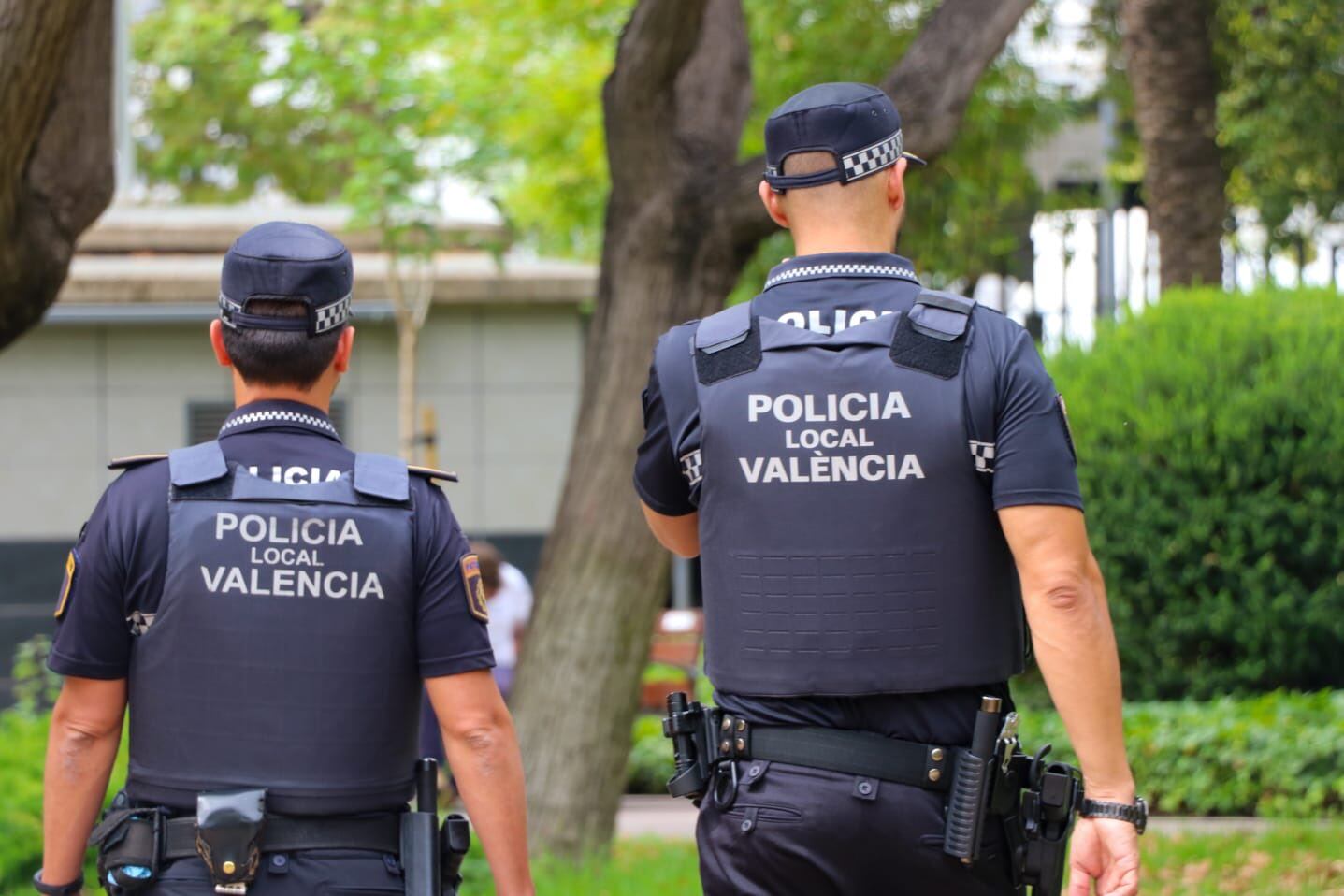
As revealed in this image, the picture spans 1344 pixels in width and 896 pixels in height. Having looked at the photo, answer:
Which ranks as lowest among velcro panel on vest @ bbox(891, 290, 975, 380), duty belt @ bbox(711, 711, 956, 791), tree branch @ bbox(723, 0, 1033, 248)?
duty belt @ bbox(711, 711, 956, 791)

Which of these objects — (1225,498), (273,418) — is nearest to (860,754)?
(273,418)

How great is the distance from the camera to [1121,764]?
271 cm

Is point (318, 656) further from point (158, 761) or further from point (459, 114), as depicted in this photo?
point (459, 114)

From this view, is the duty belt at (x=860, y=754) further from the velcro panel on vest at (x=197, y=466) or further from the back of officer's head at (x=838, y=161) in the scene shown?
the velcro panel on vest at (x=197, y=466)

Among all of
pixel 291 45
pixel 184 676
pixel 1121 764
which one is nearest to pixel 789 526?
pixel 1121 764

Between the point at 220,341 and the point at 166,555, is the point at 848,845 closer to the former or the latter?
the point at 166,555

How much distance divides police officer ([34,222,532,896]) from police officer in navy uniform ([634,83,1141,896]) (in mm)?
467

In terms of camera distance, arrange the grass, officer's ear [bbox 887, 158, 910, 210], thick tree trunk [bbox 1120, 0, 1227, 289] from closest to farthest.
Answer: officer's ear [bbox 887, 158, 910, 210]
the grass
thick tree trunk [bbox 1120, 0, 1227, 289]

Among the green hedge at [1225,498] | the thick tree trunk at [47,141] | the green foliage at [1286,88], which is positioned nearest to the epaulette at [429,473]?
the thick tree trunk at [47,141]

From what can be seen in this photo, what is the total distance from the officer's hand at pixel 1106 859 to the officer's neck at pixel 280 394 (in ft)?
4.87

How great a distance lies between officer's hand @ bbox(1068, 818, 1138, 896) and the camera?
2625 mm

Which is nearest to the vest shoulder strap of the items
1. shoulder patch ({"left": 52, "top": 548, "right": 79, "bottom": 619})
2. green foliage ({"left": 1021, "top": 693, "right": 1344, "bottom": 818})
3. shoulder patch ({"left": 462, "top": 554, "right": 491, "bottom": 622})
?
shoulder patch ({"left": 462, "top": 554, "right": 491, "bottom": 622})

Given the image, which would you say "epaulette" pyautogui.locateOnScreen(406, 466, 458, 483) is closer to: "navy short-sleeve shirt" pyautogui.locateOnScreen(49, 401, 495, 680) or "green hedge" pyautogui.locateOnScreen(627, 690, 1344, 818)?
"navy short-sleeve shirt" pyautogui.locateOnScreen(49, 401, 495, 680)

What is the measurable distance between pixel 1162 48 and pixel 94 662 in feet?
36.2
